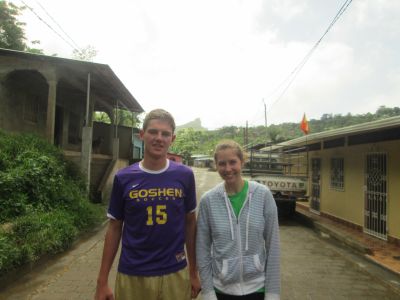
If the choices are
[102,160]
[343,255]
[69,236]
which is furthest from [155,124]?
[102,160]

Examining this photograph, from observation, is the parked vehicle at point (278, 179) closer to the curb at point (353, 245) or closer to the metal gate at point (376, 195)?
the curb at point (353, 245)

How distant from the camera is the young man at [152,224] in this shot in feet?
7.15

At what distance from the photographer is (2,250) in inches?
186

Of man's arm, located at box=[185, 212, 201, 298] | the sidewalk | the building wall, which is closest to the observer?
man's arm, located at box=[185, 212, 201, 298]

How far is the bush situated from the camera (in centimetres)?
549

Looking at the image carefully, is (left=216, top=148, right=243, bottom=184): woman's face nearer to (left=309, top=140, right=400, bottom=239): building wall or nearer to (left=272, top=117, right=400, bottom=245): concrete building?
(left=272, top=117, right=400, bottom=245): concrete building

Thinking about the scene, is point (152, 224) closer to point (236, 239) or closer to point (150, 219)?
point (150, 219)

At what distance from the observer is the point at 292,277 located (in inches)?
221

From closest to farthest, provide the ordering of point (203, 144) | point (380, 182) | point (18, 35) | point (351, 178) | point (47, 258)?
point (47, 258) < point (380, 182) < point (351, 178) < point (18, 35) < point (203, 144)

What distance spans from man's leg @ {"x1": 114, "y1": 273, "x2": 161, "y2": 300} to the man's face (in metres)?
0.78

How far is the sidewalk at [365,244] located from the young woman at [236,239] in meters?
4.27

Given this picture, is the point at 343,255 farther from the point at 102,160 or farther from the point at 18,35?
the point at 18,35

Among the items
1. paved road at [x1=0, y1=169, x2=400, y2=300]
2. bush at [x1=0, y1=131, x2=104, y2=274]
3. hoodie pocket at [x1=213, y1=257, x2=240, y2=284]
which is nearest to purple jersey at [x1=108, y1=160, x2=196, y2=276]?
hoodie pocket at [x1=213, y1=257, x2=240, y2=284]

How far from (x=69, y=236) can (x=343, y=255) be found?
5.65 metres
